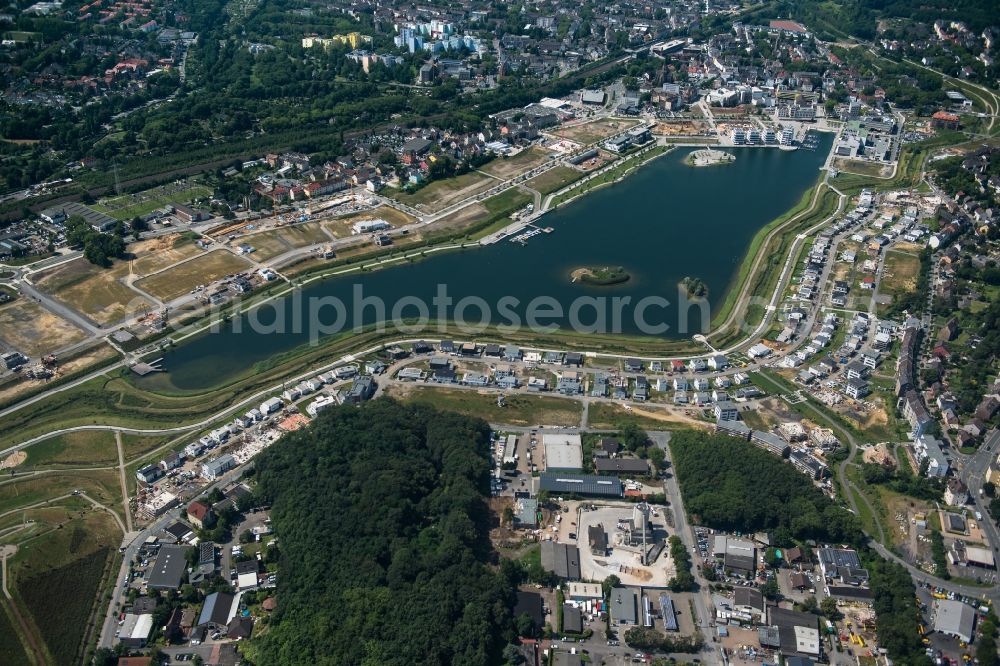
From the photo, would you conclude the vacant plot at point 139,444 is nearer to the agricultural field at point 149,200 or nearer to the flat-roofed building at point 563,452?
the flat-roofed building at point 563,452

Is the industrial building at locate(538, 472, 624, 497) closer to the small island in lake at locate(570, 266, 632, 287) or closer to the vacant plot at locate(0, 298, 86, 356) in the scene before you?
the small island in lake at locate(570, 266, 632, 287)

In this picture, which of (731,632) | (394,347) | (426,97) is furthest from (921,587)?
(426,97)

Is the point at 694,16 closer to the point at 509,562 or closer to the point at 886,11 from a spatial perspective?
the point at 886,11

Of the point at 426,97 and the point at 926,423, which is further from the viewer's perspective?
the point at 426,97

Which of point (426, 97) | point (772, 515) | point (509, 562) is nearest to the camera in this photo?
point (509, 562)

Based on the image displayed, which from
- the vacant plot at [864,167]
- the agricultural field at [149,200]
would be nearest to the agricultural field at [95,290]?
the agricultural field at [149,200]

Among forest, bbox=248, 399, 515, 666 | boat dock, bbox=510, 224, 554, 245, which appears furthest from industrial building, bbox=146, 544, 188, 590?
boat dock, bbox=510, 224, 554, 245

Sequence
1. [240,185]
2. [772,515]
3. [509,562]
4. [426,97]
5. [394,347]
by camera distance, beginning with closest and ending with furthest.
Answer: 1. [509,562]
2. [772,515]
3. [394,347]
4. [240,185]
5. [426,97]
